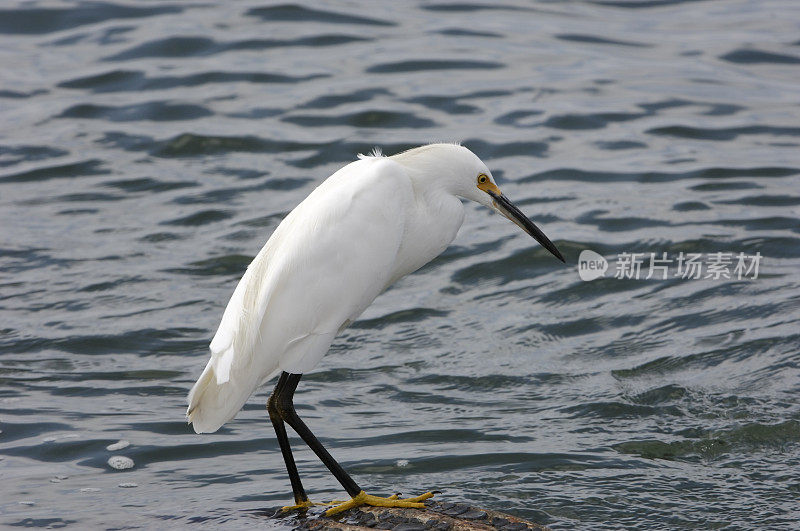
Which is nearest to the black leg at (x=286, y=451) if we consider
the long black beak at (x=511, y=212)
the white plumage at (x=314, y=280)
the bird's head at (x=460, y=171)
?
the white plumage at (x=314, y=280)

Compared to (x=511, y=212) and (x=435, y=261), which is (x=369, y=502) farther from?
(x=435, y=261)

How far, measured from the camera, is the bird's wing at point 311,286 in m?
5.48

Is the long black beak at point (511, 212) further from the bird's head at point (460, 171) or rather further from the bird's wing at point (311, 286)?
the bird's wing at point (311, 286)

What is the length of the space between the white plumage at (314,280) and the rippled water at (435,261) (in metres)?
0.73

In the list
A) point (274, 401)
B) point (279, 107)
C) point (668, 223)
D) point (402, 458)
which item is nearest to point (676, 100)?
point (668, 223)

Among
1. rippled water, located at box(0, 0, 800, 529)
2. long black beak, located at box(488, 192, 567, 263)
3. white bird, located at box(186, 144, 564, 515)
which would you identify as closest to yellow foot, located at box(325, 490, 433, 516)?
white bird, located at box(186, 144, 564, 515)

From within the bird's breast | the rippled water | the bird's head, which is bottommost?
the rippled water

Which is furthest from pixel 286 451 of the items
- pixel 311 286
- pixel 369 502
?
pixel 311 286

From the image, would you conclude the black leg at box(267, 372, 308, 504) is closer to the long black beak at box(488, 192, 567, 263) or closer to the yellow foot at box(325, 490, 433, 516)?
the yellow foot at box(325, 490, 433, 516)

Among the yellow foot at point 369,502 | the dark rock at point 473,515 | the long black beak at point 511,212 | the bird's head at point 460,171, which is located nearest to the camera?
the dark rock at point 473,515

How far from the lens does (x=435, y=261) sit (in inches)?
397

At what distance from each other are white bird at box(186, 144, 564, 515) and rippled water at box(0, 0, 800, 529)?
1.97 ft

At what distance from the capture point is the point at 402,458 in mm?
6625

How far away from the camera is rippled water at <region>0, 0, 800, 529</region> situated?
6453 mm
